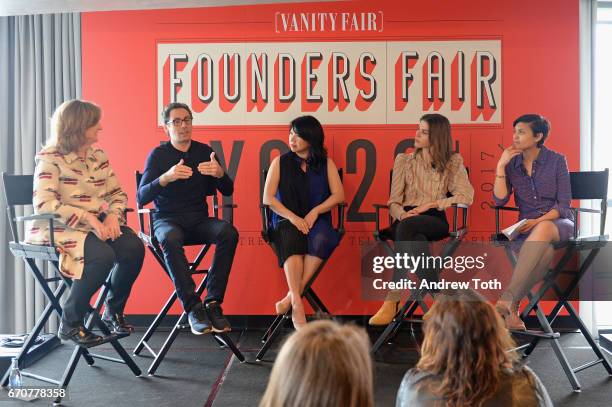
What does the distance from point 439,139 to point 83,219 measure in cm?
217

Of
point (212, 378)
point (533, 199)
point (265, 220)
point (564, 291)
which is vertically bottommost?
point (212, 378)

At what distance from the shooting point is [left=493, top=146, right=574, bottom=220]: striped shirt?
3.81 m

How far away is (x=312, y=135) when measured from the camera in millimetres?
4086

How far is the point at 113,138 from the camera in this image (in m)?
4.62

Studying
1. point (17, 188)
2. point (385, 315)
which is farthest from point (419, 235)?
point (17, 188)

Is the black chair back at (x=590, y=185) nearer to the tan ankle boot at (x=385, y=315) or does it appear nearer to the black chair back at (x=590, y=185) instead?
the black chair back at (x=590, y=185)

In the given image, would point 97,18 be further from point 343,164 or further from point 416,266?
point 416,266

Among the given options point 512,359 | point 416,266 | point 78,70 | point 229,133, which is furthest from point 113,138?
point 512,359

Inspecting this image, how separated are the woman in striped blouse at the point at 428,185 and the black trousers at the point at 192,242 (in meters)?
1.02

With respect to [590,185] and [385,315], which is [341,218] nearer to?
[385,315]

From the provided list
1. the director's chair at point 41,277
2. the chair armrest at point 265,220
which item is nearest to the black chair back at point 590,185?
the chair armrest at point 265,220

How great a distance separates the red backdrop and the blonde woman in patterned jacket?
1067mm

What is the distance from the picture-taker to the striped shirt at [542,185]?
3.81 meters

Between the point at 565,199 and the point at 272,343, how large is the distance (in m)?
1.92
